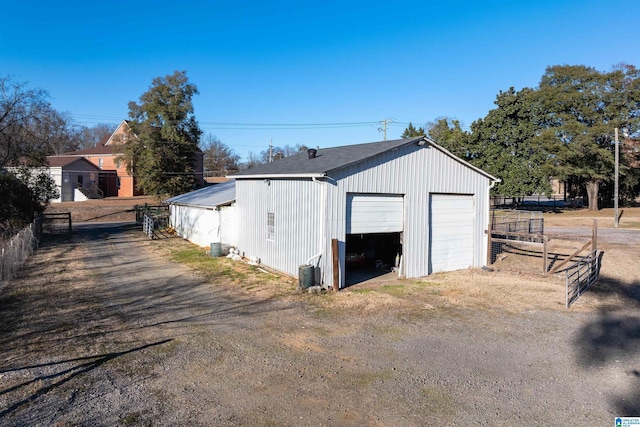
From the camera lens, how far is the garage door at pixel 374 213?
12.2m

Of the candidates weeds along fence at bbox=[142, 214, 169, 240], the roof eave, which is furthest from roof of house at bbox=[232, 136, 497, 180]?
weeds along fence at bbox=[142, 214, 169, 240]

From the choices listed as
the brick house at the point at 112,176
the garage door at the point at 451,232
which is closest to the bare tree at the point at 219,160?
the brick house at the point at 112,176

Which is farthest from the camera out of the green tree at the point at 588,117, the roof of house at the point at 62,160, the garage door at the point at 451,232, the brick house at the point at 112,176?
the brick house at the point at 112,176

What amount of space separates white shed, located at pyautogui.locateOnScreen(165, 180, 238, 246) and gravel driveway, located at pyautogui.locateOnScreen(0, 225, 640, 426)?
7.37 meters

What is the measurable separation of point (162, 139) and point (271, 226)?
31.4 meters

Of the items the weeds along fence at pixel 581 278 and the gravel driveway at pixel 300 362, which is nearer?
the gravel driveway at pixel 300 362

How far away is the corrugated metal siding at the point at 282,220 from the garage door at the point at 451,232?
4650 mm

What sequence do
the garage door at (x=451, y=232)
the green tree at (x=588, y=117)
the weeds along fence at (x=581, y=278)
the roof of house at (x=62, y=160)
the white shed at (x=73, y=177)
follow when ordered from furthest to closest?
the roof of house at (x=62, y=160), the white shed at (x=73, y=177), the green tree at (x=588, y=117), the garage door at (x=451, y=232), the weeds along fence at (x=581, y=278)

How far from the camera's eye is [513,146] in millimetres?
39250

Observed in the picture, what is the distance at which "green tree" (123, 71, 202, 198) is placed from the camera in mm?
40188

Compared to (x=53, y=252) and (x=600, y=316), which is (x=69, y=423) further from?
(x=53, y=252)

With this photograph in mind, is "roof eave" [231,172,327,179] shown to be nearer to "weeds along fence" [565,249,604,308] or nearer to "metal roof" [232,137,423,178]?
"metal roof" [232,137,423,178]

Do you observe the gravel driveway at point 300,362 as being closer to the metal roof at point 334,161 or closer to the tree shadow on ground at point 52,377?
the tree shadow on ground at point 52,377

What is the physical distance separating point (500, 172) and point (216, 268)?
1290 inches
